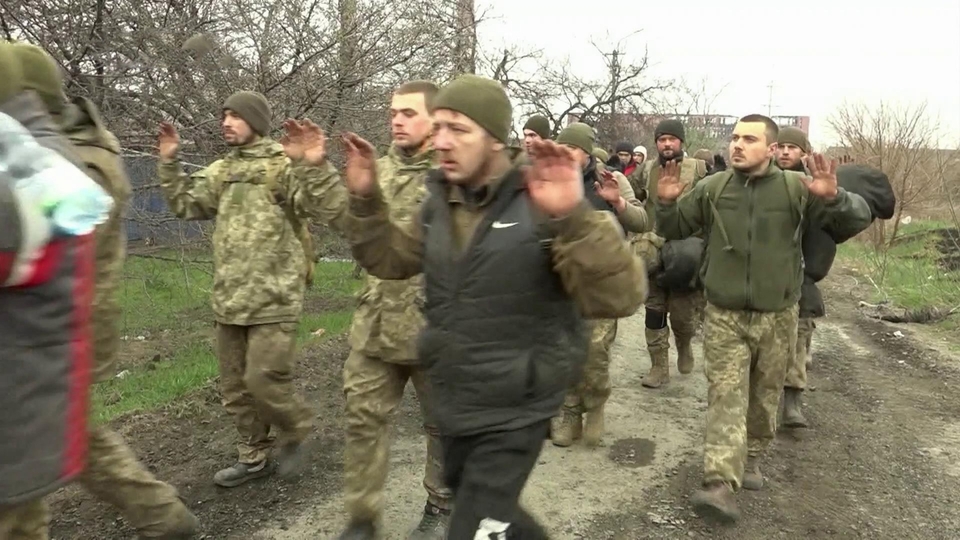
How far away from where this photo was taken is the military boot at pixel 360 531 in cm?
394

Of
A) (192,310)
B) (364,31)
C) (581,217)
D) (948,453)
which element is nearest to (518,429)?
(581,217)

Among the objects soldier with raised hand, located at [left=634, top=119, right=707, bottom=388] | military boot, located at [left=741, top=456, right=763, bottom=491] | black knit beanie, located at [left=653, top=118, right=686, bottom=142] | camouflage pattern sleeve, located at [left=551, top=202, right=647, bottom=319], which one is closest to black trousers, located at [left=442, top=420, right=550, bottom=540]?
camouflage pattern sleeve, located at [left=551, top=202, right=647, bottom=319]

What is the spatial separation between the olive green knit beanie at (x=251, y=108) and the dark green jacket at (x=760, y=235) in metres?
2.32

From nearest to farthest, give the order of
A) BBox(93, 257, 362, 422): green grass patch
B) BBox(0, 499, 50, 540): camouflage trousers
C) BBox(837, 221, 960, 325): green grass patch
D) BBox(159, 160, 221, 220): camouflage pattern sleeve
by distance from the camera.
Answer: BBox(0, 499, 50, 540): camouflage trousers < BBox(159, 160, 221, 220): camouflage pattern sleeve < BBox(93, 257, 362, 422): green grass patch < BBox(837, 221, 960, 325): green grass patch

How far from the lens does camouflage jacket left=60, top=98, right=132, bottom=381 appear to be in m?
3.38

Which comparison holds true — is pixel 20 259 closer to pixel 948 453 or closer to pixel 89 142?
pixel 89 142

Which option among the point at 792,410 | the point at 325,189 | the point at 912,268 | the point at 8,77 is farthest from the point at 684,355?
the point at 912,268

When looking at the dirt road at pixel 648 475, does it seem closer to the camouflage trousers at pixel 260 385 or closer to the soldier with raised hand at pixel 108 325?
the camouflage trousers at pixel 260 385

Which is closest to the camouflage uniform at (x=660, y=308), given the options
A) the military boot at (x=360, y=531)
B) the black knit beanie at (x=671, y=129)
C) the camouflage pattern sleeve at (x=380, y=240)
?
the black knit beanie at (x=671, y=129)

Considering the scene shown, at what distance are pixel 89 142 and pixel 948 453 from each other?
5610 mm

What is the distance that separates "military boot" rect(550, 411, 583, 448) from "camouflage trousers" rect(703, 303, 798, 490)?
3.66 ft

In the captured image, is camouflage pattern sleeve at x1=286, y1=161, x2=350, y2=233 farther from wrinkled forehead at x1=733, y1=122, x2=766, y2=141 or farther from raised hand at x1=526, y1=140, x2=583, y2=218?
wrinkled forehead at x1=733, y1=122, x2=766, y2=141

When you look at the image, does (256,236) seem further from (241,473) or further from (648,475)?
(648,475)

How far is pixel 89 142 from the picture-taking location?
3443mm
